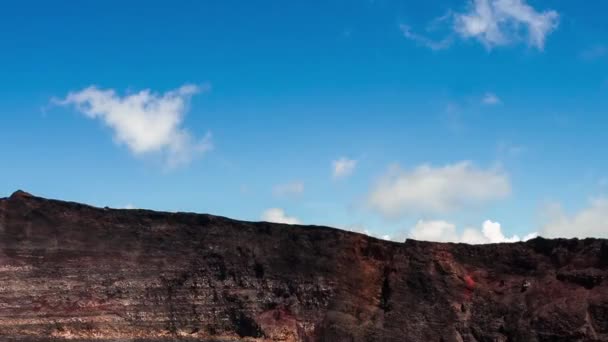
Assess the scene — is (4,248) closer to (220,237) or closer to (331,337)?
(220,237)

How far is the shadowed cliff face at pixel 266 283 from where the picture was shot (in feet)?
105

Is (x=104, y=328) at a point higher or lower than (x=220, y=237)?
lower

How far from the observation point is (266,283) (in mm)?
35531

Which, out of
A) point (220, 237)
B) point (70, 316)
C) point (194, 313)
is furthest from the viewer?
point (220, 237)

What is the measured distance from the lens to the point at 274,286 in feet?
117

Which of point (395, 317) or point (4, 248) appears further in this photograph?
point (395, 317)

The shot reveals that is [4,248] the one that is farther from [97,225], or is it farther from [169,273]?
[169,273]

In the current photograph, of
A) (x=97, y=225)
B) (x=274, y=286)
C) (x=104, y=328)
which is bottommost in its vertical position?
(x=104, y=328)

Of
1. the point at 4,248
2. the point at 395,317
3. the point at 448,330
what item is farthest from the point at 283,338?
the point at 4,248

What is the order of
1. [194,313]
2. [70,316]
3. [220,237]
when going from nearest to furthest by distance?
[70,316] → [194,313] → [220,237]

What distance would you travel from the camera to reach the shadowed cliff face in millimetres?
32125

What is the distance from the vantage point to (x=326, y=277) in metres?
36.5

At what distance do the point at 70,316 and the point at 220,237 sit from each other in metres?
8.33

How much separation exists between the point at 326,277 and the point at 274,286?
283cm
